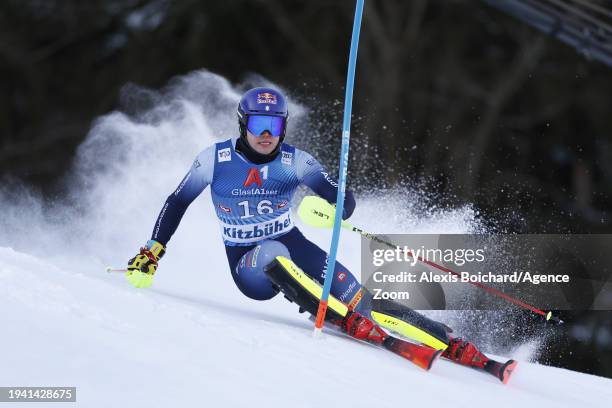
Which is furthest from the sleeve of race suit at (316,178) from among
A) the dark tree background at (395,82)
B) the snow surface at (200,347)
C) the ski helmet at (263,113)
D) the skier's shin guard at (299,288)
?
the dark tree background at (395,82)

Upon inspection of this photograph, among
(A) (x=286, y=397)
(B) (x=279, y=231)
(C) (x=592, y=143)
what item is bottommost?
(A) (x=286, y=397)

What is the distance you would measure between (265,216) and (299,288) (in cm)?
58

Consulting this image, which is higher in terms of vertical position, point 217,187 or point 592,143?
point 592,143

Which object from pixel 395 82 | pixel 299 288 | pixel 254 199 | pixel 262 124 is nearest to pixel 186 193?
pixel 254 199

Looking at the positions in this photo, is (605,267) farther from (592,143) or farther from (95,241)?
(592,143)

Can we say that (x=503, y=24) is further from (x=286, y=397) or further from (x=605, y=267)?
(x=286, y=397)

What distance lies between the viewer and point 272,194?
4.64 meters

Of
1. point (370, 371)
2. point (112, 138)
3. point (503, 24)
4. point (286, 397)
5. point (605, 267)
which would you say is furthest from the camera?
point (503, 24)

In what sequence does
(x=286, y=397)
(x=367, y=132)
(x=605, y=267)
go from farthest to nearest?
(x=367, y=132), (x=605, y=267), (x=286, y=397)

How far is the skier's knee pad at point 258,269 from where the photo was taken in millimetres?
4371

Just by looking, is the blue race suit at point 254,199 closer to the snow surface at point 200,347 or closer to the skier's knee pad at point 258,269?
the skier's knee pad at point 258,269

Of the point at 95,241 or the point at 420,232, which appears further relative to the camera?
the point at 95,241

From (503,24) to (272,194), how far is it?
11.4 m

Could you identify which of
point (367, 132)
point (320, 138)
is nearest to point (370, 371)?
point (320, 138)
